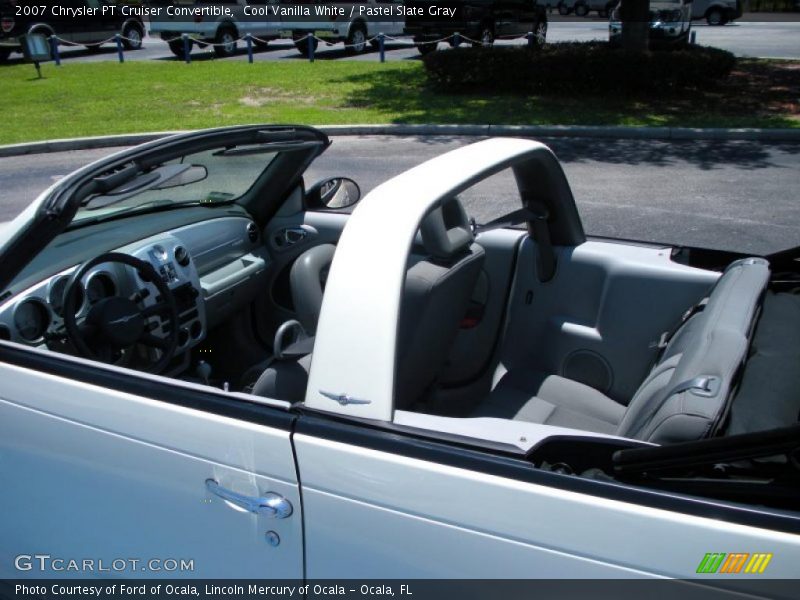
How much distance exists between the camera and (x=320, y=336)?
2057 millimetres

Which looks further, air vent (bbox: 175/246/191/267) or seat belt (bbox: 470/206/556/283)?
air vent (bbox: 175/246/191/267)

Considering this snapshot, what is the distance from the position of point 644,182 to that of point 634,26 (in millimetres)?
6428

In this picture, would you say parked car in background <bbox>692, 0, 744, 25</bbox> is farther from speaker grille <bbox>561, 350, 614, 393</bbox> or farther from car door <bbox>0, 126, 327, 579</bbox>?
car door <bbox>0, 126, 327, 579</bbox>

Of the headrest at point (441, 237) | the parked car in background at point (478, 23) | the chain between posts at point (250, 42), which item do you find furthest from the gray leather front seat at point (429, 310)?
the parked car in background at point (478, 23)

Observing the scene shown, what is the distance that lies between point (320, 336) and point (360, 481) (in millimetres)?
376

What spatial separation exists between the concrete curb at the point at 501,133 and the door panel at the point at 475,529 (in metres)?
10.5

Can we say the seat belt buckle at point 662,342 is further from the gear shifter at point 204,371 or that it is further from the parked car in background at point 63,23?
the parked car in background at point 63,23

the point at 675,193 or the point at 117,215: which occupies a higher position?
the point at 117,215

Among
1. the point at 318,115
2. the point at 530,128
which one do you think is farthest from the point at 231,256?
the point at 318,115

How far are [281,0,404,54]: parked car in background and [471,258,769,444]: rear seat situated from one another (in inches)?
809

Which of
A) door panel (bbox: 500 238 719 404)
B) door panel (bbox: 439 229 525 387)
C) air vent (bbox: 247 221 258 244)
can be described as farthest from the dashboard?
door panel (bbox: 500 238 719 404)

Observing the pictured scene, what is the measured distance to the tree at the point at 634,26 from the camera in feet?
47.2

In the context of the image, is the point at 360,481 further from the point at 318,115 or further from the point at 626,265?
the point at 318,115

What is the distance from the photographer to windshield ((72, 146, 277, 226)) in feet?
9.11
